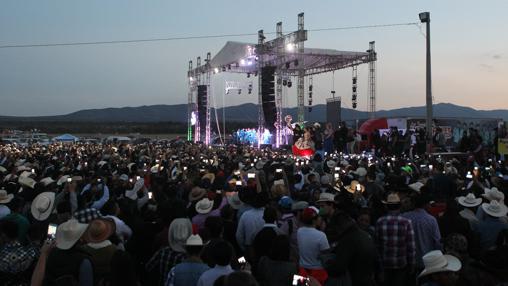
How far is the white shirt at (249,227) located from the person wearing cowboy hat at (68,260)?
1.94 metres

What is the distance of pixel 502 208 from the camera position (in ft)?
18.3

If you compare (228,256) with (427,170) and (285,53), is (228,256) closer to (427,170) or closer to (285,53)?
(427,170)

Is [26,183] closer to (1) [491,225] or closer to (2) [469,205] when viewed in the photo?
(2) [469,205]

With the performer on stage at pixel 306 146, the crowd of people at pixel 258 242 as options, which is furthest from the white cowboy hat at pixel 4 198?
the performer on stage at pixel 306 146

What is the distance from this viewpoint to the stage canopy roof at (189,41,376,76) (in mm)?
32250

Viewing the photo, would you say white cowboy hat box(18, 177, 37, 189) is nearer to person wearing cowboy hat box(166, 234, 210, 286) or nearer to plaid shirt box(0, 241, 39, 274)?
plaid shirt box(0, 241, 39, 274)

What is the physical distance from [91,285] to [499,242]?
3.63m

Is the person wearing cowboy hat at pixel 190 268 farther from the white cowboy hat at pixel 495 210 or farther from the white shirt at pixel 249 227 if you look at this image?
the white cowboy hat at pixel 495 210

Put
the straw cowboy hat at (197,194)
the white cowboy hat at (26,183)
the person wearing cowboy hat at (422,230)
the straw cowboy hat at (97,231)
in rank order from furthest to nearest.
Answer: the white cowboy hat at (26,183) → the straw cowboy hat at (197,194) → the person wearing cowboy hat at (422,230) → the straw cowboy hat at (97,231)

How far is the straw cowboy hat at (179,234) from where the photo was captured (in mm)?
4297

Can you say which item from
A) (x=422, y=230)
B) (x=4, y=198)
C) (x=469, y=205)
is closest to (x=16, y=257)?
(x=4, y=198)

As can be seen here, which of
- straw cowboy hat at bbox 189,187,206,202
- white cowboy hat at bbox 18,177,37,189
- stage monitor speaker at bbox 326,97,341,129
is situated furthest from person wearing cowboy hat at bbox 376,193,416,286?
stage monitor speaker at bbox 326,97,341,129

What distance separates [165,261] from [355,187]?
4.86 metres

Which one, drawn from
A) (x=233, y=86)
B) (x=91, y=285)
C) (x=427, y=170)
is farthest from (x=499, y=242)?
(x=233, y=86)
